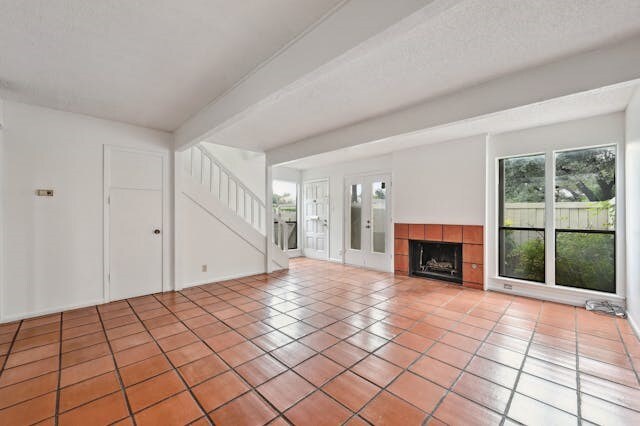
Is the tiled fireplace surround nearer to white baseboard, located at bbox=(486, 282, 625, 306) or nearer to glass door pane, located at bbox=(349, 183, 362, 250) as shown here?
white baseboard, located at bbox=(486, 282, 625, 306)

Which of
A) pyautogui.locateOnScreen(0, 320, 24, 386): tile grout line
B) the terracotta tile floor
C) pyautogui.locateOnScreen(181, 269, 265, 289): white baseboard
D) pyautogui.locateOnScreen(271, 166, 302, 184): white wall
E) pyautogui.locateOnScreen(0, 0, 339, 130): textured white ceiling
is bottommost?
pyautogui.locateOnScreen(0, 320, 24, 386): tile grout line

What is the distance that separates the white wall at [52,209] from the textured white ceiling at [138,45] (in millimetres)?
451

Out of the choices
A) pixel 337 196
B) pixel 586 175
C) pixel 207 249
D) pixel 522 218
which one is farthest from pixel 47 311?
pixel 586 175

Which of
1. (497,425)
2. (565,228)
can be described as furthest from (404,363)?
(565,228)

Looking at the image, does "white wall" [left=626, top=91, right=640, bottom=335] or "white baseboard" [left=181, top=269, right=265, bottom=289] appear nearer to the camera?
"white wall" [left=626, top=91, right=640, bottom=335]

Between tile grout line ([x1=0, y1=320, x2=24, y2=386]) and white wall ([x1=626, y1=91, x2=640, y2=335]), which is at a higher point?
white wall ([x1=626, y1=91, x2=640, y2=335])

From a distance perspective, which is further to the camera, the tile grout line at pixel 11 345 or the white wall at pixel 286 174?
the white wall at pixel 286 174

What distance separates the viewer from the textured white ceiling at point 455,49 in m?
1.67

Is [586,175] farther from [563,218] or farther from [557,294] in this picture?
[557,294]

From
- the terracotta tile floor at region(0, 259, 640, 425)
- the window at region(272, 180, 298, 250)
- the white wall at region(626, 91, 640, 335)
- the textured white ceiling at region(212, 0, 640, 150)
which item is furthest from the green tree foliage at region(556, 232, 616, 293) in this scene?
the window at region(272, 180, 298, 250)

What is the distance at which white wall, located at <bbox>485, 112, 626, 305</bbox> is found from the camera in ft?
11.4

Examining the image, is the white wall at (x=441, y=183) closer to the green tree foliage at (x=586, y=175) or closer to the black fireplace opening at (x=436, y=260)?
the black fireplace opening at (x=436, y=260)

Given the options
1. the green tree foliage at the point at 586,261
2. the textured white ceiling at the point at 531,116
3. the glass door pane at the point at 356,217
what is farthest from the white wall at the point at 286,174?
the green tree foliage at the point at 586,261

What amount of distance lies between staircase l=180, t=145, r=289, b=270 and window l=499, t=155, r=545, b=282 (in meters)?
4.30
